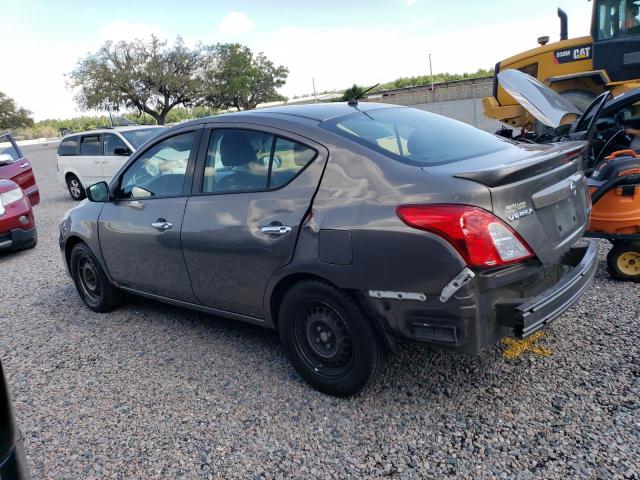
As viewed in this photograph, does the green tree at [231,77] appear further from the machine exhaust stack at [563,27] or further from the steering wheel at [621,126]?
the steering wheel at [621,126]

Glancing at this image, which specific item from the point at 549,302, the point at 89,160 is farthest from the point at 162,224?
the point at 89,160

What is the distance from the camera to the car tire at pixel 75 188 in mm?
12350

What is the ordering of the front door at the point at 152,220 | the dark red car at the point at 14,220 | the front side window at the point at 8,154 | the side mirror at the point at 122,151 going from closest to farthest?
1. the front door at the point at 152,220
2. the dark red car at the point at 14,220
3. the front side window at the point at 8,154
4. the side mirror at the point at 122,151

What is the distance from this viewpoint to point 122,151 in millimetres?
11227

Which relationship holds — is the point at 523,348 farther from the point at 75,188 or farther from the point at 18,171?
the point at 75,188

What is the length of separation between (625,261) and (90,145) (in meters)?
11.4

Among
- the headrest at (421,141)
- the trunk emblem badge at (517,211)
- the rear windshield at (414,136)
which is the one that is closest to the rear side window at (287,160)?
the rear windshield at (414,136)

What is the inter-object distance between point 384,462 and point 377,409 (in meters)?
0.42

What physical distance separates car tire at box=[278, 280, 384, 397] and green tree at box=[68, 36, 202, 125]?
44396 millimetres

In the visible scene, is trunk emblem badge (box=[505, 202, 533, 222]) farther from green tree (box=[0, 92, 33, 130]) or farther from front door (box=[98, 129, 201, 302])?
green tree (box=[0, 92, 33, 130])

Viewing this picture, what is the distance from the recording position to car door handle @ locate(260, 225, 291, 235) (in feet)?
9.36

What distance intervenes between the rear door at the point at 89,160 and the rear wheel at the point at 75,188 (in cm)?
25

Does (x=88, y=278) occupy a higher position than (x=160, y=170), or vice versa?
(x=160, y=170)

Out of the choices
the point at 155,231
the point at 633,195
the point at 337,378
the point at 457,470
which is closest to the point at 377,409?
the point at 337,378
